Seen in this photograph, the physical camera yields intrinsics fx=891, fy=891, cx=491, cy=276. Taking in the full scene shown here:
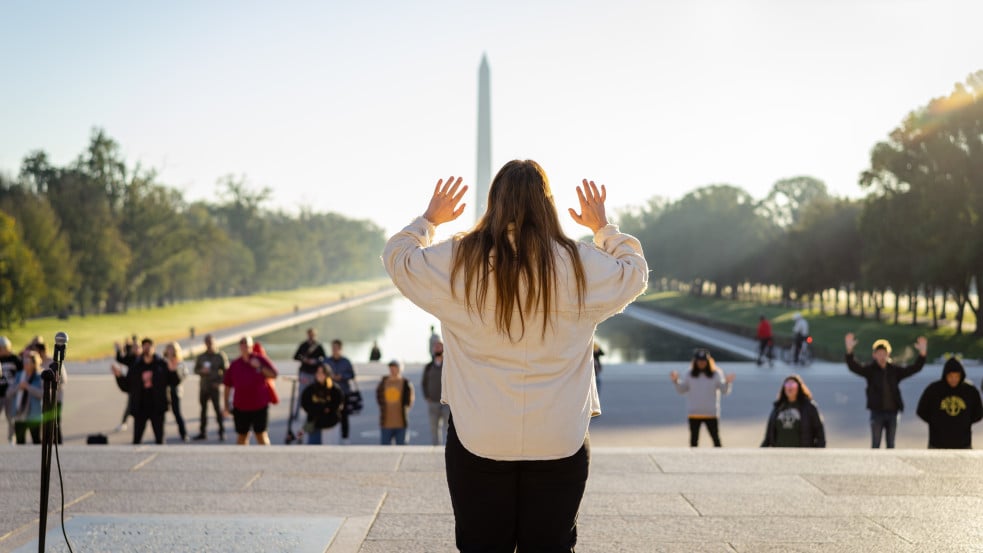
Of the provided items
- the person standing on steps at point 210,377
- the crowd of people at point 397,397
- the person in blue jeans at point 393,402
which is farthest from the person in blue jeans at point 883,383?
the person standing on steps at point 210,377

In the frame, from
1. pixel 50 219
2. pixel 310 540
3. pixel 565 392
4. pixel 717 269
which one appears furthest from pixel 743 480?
pixel 717 269

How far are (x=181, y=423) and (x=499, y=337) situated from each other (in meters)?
11.3

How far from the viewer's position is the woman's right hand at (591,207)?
2781 millimetres

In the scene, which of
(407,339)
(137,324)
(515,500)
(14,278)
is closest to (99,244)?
(137,324)

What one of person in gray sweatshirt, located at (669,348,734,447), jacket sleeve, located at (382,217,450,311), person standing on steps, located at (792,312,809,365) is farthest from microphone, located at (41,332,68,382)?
person standing on steps, located at (792,312,809,365)

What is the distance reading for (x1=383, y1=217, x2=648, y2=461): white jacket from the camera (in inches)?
97.4

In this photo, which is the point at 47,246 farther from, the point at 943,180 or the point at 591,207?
the point at 591,207

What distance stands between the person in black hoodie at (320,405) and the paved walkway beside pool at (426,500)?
3.03 m

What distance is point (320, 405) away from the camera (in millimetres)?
10367

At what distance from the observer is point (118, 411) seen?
17.2 m

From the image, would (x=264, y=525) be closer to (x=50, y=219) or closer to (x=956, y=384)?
(x=956, y=384)

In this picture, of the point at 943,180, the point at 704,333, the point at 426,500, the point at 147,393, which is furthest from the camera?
the point at 704,333

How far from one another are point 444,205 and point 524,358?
60 centimetres

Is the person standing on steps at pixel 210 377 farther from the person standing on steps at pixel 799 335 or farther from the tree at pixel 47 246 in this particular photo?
the tree at pixel 47 246
